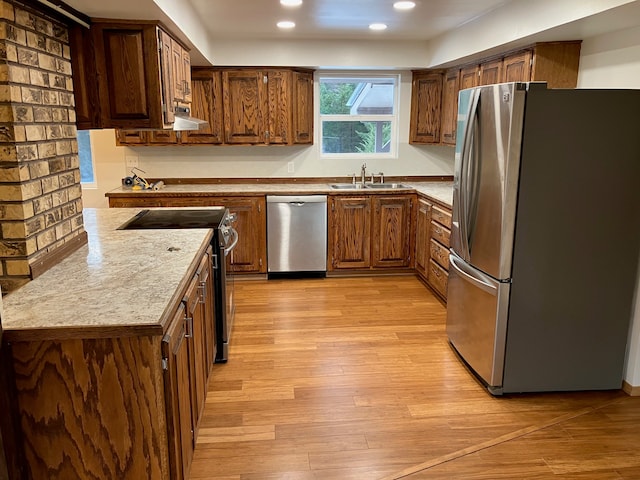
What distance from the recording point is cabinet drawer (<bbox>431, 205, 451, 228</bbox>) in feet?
13.5

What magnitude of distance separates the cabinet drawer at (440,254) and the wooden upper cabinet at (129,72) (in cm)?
251

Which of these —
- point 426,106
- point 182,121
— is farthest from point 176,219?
point 426,106

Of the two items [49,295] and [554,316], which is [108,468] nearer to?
[49,295]

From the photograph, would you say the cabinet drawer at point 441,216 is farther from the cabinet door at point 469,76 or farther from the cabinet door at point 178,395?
the cabinet door at point 178,395

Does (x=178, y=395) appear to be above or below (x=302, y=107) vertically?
below

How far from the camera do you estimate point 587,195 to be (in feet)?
8.89

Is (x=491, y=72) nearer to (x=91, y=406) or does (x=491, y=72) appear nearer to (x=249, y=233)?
(x=249, y=233)

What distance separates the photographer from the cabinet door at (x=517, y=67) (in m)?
3.48

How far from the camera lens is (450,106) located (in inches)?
195

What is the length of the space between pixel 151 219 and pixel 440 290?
8.15ft

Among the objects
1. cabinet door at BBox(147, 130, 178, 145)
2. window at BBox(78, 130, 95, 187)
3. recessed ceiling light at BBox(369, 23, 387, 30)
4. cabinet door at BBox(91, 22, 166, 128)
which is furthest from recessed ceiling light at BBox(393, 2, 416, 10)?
window at BBox(78, 130, 95, 187)

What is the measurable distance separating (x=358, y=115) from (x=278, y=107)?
97cm

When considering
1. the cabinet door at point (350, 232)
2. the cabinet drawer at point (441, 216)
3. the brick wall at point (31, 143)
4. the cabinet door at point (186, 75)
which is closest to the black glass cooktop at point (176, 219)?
the brick wall at point (31, 143)

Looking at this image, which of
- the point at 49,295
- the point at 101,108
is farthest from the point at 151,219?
the point at 49,295
